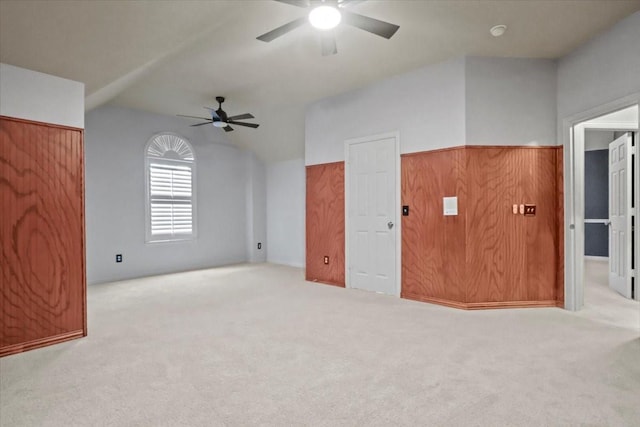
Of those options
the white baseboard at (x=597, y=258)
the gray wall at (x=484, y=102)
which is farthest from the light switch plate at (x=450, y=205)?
the white baseboard at (x=597, y=258)

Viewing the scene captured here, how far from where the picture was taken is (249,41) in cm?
344

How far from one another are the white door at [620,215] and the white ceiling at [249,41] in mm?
1798

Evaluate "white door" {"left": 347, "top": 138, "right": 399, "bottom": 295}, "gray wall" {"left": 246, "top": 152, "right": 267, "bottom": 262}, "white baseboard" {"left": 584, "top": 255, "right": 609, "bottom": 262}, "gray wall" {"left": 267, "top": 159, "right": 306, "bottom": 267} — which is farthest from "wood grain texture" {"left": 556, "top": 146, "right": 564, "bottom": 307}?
"gray wall" {"left": 246, "top": 152, "right": 267, "bottom": 262}

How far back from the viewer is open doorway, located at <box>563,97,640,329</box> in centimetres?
373

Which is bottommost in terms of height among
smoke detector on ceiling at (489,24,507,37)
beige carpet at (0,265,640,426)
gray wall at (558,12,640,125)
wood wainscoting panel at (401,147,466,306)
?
beige carpet at (0,265,640,426)

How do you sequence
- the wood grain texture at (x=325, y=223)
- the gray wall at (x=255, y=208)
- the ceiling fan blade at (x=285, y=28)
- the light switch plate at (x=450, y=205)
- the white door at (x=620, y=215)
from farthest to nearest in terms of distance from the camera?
the gray wall at (x=255, y=208) < the wood grain texture at (x=325, y=223) < the white door at (x=620, y=215) < the light switch plate at (x=450, y=205) < the ceiling fan blade at (x=285, y=28)

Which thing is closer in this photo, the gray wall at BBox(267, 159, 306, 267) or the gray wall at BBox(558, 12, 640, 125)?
the gray wall at BBox(558, 12, 640, 125)

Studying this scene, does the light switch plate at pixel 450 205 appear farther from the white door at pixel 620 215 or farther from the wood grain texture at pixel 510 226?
the white door at pixel 620 215

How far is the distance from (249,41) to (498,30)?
235 cm

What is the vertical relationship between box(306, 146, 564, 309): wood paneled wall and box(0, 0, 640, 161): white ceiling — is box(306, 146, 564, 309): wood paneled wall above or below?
below

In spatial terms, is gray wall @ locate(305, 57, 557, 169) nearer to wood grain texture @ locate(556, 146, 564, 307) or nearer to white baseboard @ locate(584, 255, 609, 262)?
wood grain texture @ locate(556, 146, 564, 307)

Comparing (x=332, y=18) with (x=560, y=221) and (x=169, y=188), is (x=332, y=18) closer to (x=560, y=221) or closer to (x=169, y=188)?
(x=560, y=221)

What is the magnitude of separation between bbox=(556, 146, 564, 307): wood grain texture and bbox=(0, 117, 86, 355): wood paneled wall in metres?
4.81

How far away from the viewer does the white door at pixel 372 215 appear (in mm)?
4555
